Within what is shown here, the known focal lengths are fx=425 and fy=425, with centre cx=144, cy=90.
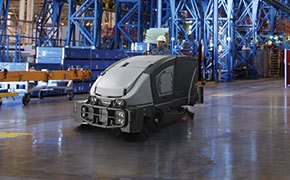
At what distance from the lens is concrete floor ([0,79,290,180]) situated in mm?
5195

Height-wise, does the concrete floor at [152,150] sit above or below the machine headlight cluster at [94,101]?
below

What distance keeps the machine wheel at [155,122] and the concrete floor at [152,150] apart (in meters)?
0.14

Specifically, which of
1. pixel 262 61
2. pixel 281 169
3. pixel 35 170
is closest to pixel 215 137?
pixel 281 169

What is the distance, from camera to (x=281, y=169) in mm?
5363

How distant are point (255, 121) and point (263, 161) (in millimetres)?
4114

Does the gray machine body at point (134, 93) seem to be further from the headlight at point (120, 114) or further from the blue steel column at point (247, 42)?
the blue steel column at point (247, 42)

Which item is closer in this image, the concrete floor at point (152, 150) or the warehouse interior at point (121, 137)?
the concrete floor at point (152, 150)

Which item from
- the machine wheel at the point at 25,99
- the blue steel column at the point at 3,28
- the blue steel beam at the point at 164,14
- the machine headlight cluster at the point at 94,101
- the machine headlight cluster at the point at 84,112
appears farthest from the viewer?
the blue steel beam at the point at 164,14

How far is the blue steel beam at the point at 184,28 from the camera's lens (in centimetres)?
2754

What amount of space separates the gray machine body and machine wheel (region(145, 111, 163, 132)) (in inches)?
2.5

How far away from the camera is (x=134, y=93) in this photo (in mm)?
7406

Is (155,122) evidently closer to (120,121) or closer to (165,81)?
(165,81)

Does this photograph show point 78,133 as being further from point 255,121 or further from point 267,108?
point 267,108

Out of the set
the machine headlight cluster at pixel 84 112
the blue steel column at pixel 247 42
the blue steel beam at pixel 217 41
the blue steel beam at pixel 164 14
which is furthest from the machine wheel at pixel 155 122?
the blue steel column at pixel 247 42
